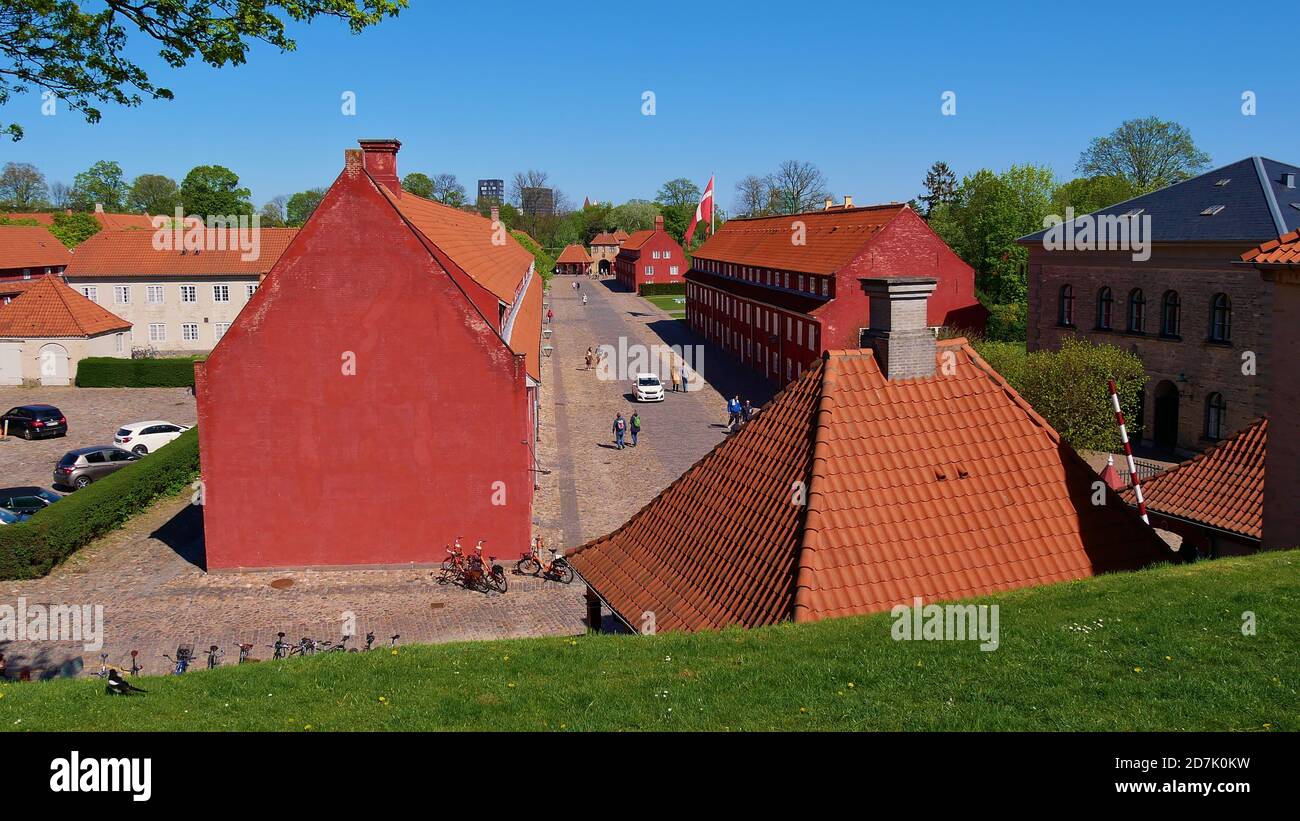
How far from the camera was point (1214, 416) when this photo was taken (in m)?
33.4

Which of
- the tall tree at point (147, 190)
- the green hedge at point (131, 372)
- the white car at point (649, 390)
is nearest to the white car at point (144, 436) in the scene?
the green hedge at point (131, 372)

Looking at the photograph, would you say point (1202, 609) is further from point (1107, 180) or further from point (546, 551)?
point (1107, 180)

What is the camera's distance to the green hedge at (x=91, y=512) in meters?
21.6

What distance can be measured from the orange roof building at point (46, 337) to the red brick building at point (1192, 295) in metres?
45.1

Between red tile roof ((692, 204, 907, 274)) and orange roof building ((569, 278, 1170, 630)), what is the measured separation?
92.4ft

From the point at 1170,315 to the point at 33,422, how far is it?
40918mm

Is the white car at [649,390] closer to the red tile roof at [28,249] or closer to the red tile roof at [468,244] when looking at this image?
the red tile roof at [468,244]

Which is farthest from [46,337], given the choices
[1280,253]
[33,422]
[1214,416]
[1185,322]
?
[1280,253]

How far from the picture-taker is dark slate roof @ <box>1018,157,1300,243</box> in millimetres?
31109

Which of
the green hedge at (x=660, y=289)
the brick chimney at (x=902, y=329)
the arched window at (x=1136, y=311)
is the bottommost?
the brick chimney at (x=902, y=329)

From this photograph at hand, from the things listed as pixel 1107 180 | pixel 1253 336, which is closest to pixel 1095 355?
pixel 1253 336

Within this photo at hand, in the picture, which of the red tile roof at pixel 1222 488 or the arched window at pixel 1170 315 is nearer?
the red tile roof at pixel 1222 488

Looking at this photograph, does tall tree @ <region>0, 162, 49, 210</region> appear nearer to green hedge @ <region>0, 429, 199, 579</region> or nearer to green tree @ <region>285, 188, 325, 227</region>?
green tree @ <region>285, 188, 325, 227</region>

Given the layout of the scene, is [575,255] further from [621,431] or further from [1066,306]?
[621,431]
